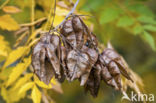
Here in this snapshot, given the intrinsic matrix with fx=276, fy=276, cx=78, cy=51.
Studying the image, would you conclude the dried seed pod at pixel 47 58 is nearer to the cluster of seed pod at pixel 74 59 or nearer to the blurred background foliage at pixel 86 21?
the cluster of seed pod at pixel 74 59

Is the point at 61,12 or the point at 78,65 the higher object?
the point at 61,12

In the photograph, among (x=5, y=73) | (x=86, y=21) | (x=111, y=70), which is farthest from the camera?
(x=5, y=73)

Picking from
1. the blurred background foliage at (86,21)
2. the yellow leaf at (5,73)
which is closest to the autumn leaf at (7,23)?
the blurred background foliage at (86,21)

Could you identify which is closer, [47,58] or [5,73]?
[47,58]

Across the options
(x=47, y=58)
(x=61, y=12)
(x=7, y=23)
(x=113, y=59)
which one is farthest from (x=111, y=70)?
(x=7, y=23)

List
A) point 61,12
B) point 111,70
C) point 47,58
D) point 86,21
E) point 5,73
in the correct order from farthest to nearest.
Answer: point 5,73
point 86,21
point 61,12
point 111,70
point 47,58

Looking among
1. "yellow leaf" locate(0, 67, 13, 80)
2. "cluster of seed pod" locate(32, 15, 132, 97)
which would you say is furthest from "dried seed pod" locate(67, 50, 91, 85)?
"yellow leaf" locate(0, 67, 13, 80)

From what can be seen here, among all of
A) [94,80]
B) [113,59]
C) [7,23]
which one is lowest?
[94,80]

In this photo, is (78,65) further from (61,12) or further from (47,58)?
(61,12)

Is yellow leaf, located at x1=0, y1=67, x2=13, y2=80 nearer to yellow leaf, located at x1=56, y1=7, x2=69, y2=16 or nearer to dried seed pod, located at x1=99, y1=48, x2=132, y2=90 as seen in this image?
yellow leaf, located at x1=56, y1=7, x2=69, y2=16
